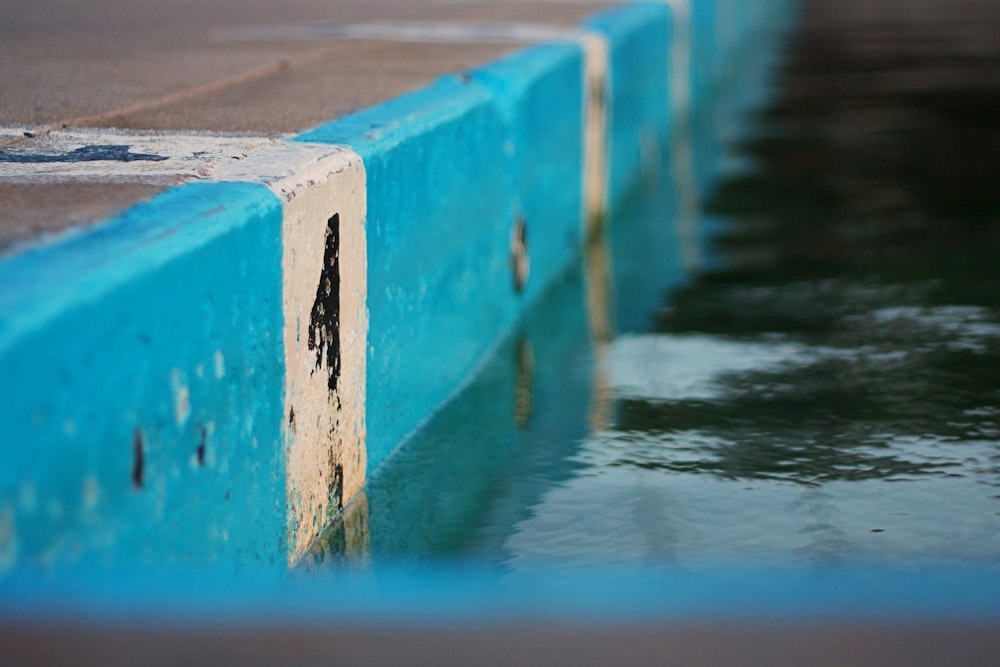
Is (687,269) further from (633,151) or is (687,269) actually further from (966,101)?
(966,101)

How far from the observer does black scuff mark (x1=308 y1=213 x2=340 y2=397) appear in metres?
1.87

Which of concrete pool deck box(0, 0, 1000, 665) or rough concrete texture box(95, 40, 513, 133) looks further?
rough concrete texture box(95, 40, 513, 133)

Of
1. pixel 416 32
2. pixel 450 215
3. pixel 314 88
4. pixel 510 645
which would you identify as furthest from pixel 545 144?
pixel 510 645

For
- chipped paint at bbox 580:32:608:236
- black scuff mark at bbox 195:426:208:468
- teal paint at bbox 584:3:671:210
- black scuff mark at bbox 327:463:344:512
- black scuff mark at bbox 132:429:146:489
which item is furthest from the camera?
teal paint at bbox 584:3:671:210

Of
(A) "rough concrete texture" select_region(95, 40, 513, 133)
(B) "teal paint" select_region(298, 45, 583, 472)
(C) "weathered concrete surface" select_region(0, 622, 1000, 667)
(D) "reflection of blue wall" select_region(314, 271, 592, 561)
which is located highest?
(C) "weathered concrete surface" select_region(0, 622, 1000, 667)

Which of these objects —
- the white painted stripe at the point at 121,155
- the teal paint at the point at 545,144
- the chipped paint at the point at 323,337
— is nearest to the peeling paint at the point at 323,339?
the chipped paint at the point at 323,337

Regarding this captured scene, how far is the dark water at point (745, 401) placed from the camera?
2.02m

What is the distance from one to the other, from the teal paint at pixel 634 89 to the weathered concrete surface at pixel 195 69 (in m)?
0.16

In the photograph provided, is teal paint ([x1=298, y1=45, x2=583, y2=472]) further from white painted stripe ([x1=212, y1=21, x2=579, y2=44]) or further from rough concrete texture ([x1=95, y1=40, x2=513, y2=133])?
white painted stripe ([x1=212, y1=21, x2=579, y2=44])

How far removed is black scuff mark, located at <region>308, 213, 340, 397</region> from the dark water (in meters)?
0.23

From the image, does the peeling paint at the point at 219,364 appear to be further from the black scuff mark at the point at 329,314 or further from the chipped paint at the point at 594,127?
the chipped paint at the point at 594,127

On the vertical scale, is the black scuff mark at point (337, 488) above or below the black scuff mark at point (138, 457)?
below

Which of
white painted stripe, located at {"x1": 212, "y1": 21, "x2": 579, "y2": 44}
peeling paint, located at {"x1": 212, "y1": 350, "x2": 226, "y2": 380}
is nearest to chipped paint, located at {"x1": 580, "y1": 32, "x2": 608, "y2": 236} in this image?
white painted stripe, located at {"x1": 212, "y1": 21, "x2": 579, "y2": 44}

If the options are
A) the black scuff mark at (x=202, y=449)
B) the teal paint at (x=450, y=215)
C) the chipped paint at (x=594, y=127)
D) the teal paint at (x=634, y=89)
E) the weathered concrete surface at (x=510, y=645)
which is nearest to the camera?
the weathered concrete surface at (x=510, y=645)
